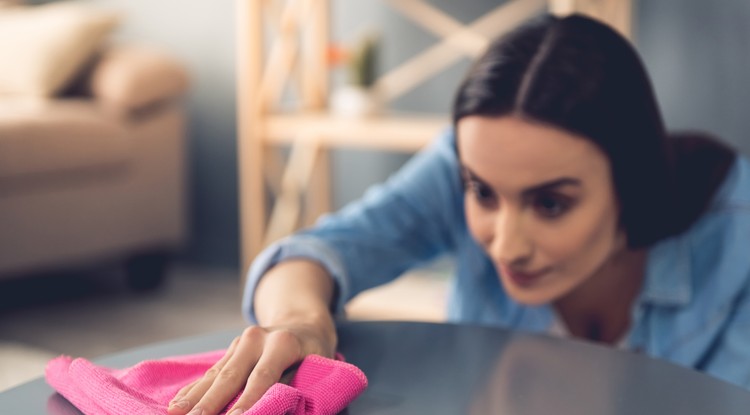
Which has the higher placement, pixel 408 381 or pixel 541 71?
pixel 541 71

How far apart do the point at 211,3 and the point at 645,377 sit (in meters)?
2.75

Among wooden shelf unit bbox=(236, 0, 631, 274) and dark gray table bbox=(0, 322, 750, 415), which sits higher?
dark gray table bbox=(0, 322, 750, 415)

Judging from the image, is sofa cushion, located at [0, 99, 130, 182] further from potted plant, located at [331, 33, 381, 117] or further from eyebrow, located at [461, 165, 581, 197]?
eyebrow, located at [461, 165, 581, 197]

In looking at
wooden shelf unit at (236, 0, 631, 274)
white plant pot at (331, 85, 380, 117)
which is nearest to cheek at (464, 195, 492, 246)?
wooden shelf unit at (236, 0, 631, 274)

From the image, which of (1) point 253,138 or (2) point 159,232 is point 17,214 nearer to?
(2) point 159,232

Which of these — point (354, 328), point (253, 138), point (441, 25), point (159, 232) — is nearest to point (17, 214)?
point (159, 232)

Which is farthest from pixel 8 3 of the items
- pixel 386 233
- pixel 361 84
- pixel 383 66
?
pixel 386 233

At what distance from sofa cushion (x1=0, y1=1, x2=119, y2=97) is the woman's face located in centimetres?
229

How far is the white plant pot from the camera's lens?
2609 mm

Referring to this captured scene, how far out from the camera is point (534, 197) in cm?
95

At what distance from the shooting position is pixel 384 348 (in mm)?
882

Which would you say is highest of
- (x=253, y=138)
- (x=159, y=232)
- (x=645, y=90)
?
(x=645, y=90)

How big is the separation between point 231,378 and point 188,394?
0.11 feet

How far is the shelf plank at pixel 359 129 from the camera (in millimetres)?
2443
